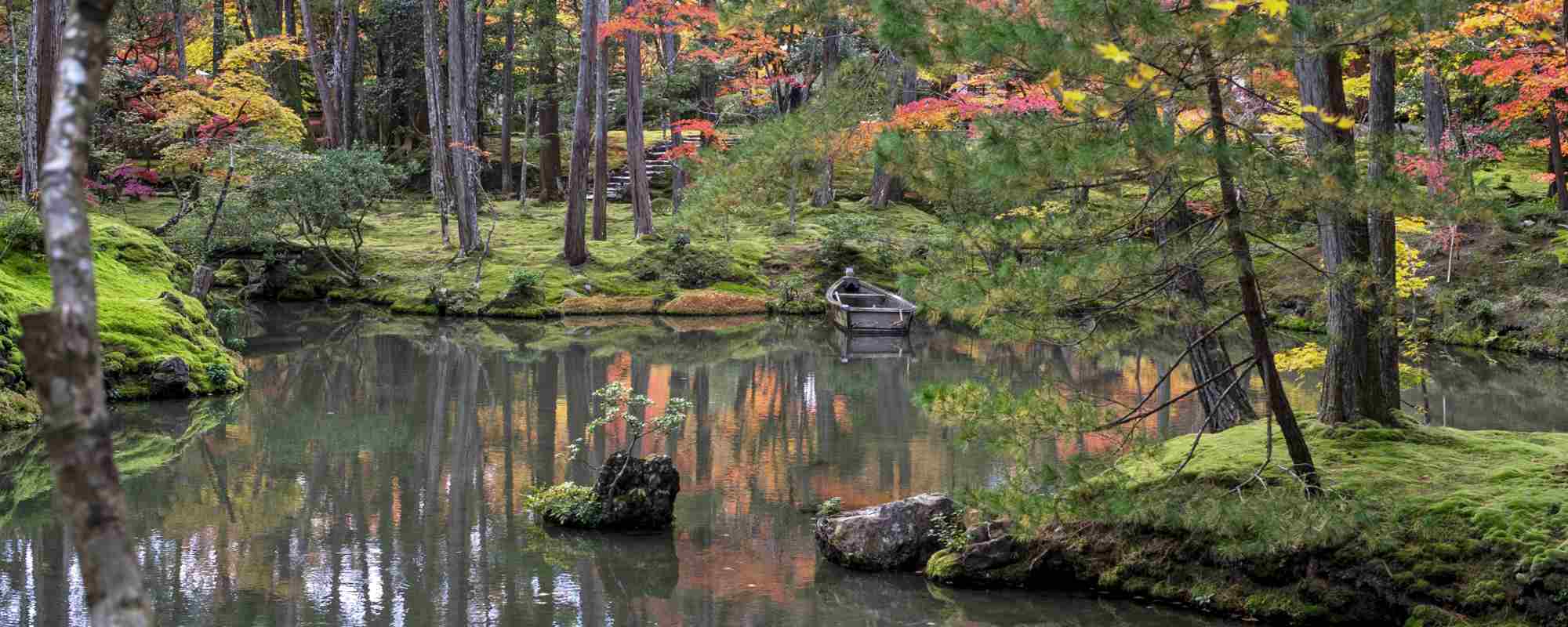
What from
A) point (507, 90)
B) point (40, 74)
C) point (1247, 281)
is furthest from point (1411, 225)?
point (507, 90)

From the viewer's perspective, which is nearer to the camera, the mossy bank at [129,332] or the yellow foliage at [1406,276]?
the yellow foliage at [1406,276]

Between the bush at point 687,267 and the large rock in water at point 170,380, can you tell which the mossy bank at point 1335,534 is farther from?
the bush at point 687,267

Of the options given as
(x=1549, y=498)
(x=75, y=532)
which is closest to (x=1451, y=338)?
(x=1549, y=498)

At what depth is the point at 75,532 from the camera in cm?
280

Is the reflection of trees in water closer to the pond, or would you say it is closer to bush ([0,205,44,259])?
the pond

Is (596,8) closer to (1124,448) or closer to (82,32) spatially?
(1124,448)

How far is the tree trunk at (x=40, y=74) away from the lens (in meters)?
16.7

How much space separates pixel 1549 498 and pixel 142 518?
8.82m

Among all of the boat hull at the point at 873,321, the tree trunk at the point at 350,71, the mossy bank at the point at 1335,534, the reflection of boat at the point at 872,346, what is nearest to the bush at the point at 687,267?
the boat hull at the point at 873,321

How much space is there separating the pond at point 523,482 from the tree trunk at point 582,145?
6771mm

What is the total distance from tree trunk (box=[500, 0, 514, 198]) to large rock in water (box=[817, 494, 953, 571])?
987 inches

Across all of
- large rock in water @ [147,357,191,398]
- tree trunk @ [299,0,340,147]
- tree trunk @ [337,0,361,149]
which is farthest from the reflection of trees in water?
tree trunk @ [337,0,361,149]

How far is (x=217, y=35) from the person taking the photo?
33.3 metres

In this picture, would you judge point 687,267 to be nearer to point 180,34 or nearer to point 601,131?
point 601,131
